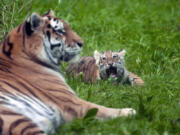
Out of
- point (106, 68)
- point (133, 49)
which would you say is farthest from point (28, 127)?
point (133, 49)

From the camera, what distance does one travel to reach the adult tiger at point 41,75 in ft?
15.1

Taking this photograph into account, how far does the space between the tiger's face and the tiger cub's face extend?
92.0 inches

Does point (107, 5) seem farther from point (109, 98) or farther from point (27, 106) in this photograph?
point (27, 106)

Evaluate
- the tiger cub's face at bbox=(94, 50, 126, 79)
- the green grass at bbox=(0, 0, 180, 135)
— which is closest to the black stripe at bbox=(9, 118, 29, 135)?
the green grass at bbox=(0, 0, 180, 135)

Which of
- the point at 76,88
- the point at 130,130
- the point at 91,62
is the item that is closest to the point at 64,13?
the point at 91,62

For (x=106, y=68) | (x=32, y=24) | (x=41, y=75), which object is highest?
(x=32, y=24)

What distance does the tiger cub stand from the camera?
7426 millimetres

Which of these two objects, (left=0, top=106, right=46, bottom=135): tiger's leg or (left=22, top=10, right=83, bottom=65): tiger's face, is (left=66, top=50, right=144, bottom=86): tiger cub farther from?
(left=0, top=106, right=46, bottom=135): tiger's leg

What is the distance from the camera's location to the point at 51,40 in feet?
16.7

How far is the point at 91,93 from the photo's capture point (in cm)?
586

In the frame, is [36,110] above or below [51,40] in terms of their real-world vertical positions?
below

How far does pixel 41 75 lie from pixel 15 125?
0.99m

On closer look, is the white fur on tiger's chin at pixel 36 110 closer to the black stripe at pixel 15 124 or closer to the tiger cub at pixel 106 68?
the black stripe at pixel 15 124

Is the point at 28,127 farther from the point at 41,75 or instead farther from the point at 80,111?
the point at 41,75
